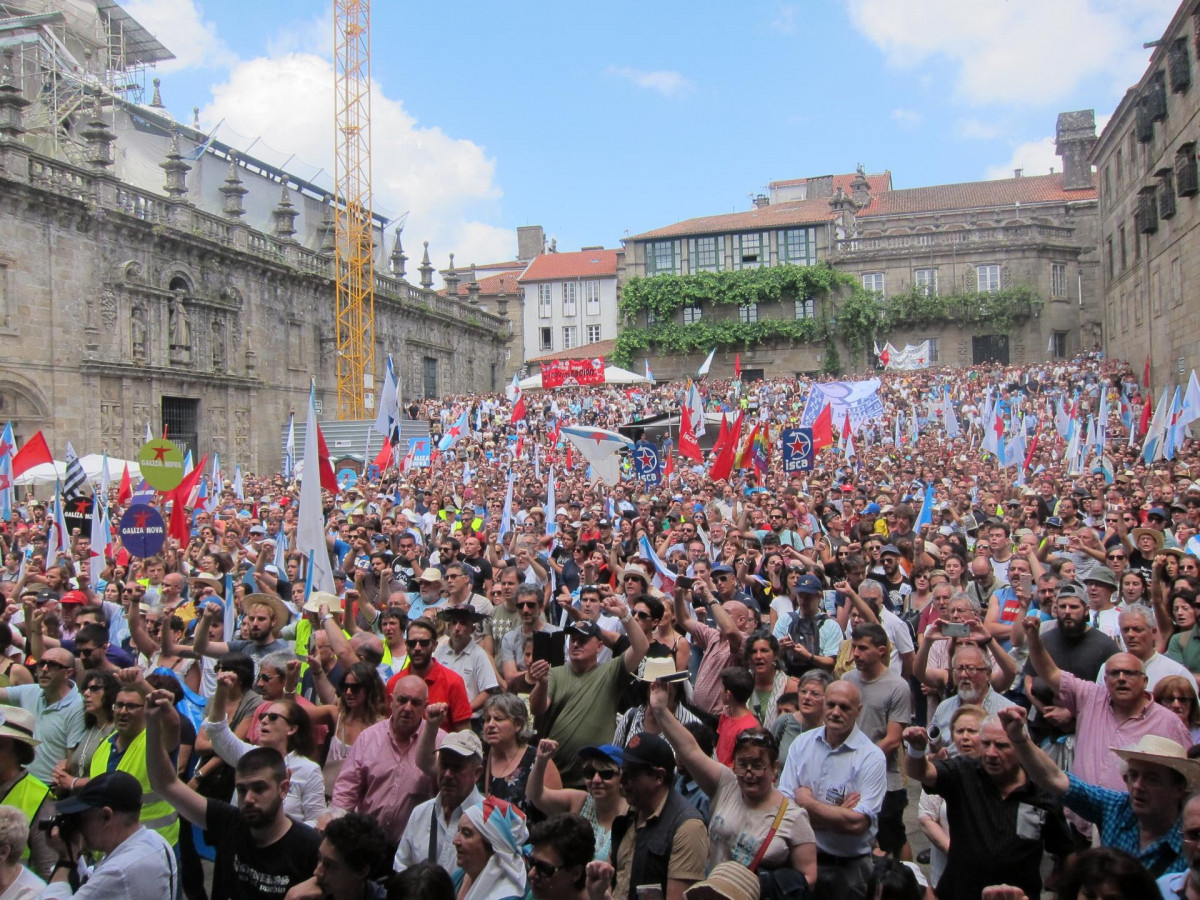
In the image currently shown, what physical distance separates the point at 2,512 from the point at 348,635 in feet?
36.0

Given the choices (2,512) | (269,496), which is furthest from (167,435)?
(2,512)

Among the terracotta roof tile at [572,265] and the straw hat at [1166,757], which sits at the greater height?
the terracotta roof tile at [572,265]

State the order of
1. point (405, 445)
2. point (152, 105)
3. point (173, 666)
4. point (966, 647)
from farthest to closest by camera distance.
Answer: point (152, 105) < point (405, 445) < point (173, 666) < point (966, 647)

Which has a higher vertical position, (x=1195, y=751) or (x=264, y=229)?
(x=264, y=229)

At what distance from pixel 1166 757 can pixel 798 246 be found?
1950 inches

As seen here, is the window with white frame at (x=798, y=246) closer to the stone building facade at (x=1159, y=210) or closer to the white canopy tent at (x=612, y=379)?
the stone building facade at (x=1159, y=210)

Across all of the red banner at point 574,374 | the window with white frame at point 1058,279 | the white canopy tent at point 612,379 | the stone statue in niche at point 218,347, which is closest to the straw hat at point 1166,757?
the stone statue in niche at point 218,347

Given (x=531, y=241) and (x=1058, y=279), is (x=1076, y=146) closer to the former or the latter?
(x=1058, y=279)

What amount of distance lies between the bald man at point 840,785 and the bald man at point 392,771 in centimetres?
159

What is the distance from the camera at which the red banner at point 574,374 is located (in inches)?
1478

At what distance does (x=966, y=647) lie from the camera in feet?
16.7

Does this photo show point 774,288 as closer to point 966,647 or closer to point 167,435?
point 167,435

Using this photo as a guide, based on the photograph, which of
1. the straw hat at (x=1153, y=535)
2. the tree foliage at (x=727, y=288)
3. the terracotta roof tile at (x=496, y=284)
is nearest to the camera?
the straw hat at (x=1153, y=535)

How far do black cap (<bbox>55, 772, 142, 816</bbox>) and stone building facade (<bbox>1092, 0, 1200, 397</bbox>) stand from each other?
25939mm
